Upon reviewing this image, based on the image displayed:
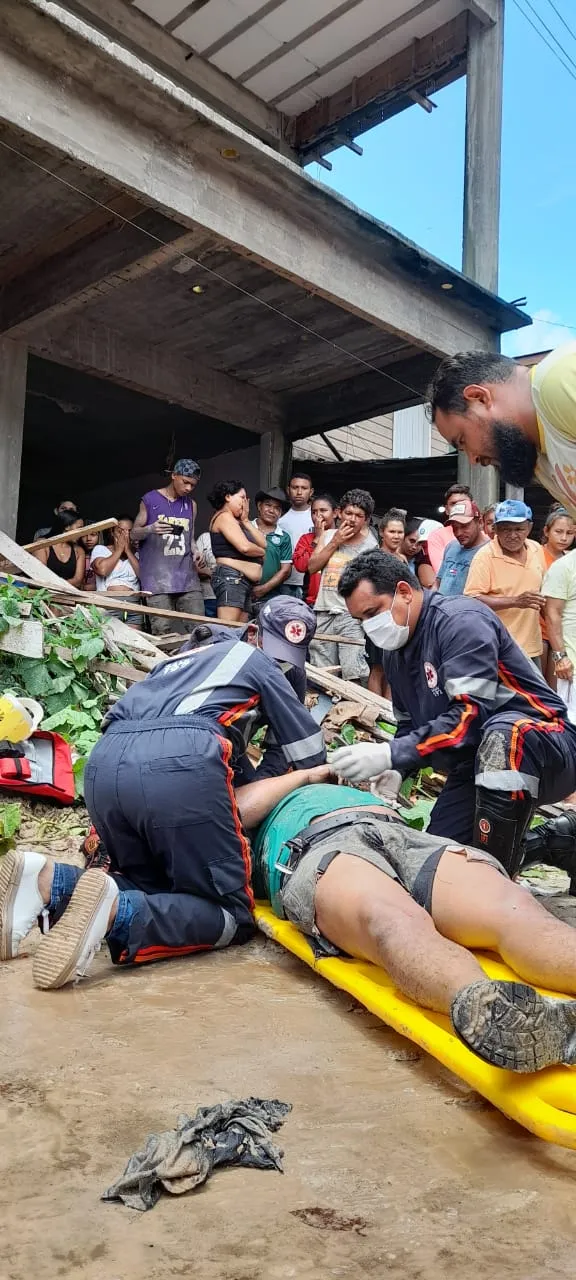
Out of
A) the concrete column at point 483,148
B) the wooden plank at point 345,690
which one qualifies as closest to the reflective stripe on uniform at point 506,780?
the wooden plank at point 345,690

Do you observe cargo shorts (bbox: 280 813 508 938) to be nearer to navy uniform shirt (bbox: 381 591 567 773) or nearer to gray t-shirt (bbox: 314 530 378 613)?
navy uniform shirt (bbox: 381 591 567 773)

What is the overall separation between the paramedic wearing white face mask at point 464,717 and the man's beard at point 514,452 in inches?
58.1

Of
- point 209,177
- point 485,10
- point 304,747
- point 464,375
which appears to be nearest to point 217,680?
point 304,747

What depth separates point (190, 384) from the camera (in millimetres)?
10203

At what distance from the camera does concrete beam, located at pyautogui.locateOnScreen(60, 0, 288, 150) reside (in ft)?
26.9

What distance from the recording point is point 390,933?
226cm

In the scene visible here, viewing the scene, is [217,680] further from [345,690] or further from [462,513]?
[462,513]

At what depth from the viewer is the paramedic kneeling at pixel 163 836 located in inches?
102

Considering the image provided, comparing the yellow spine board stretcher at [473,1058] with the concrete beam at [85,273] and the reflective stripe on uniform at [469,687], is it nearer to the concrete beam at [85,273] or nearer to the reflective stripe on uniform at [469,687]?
the reflective stripe on uniform at [469,687]

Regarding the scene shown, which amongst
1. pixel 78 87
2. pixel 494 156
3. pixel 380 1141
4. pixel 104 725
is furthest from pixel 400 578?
pixel 494 156

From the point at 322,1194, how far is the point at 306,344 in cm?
926

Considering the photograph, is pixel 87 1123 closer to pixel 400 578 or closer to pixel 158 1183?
pixel 158 1183

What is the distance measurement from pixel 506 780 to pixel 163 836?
4.49 feet

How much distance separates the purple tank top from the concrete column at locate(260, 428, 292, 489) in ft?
11.9
